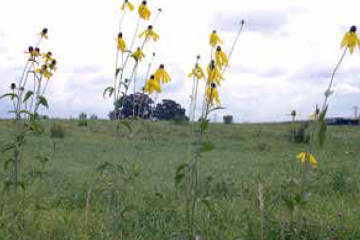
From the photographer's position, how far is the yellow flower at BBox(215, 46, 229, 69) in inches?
80.6

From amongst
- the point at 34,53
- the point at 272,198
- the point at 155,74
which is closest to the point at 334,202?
the point at 272,198

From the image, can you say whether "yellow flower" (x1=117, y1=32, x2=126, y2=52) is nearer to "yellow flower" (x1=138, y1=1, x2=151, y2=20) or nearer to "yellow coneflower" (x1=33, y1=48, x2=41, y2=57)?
"yellow flower" (x1=138, y1=1, x2=151, y2=20)

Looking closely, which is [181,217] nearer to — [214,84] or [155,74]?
[155,74]

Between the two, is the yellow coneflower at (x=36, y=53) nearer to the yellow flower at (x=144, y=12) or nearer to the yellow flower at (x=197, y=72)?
the yellow flower at (x=144, y=12)

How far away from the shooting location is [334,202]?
3.85 m

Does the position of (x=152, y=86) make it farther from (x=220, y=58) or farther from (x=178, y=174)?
(x=178, y=174)

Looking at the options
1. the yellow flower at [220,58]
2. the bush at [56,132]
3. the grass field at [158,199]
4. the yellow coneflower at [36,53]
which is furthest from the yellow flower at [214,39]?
the bush at [56,132]

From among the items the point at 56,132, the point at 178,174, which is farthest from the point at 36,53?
the point at 56,132

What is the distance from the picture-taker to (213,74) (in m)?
2.02

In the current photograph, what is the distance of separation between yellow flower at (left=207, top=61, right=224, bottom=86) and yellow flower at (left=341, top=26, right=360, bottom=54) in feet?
1.91

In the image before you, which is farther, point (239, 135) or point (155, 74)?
point (239, 135)

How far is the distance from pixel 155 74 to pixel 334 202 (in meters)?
2.34

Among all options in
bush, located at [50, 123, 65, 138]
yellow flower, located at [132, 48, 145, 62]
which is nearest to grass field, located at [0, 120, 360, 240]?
yellow flower, located at [132, 48, 145, 62]

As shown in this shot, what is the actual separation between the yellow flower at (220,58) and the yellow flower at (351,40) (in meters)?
0.55
